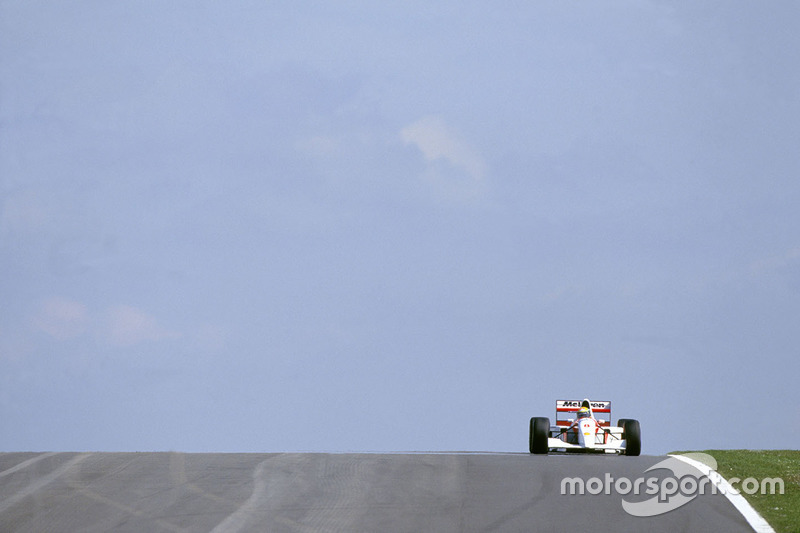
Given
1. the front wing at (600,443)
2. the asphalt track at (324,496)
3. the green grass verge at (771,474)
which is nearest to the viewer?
the asphalt track at (324,496)

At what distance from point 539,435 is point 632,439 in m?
2.14

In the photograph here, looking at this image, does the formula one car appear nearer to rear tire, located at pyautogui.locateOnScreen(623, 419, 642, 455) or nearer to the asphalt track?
rear tire, located at pyautogui.locateOnScreen(623, 419, 642, 455)

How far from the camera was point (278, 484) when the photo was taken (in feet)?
52.7

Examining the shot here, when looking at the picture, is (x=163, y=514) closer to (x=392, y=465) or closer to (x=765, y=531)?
(x=392, y=465)

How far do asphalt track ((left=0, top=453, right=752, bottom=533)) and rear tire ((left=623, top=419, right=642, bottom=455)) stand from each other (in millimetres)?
5308

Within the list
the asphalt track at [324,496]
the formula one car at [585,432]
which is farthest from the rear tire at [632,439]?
the asphalt track at [324,496]

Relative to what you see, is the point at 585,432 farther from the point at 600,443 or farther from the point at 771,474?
the point at 771,474

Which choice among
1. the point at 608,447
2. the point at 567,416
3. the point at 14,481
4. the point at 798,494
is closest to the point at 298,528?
the point at 14,481

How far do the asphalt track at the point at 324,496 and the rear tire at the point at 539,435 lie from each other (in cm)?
489

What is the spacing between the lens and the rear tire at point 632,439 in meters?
24.8

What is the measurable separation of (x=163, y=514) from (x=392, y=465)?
5234 mm

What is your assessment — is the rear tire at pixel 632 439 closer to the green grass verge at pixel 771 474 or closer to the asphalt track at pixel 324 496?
the green grass verge at pixel 771 474

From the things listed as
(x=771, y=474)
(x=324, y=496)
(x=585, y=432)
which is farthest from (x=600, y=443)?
(x=324, y=496)

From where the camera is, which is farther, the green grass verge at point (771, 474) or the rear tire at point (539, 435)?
the rear tire at point (539, 435)
